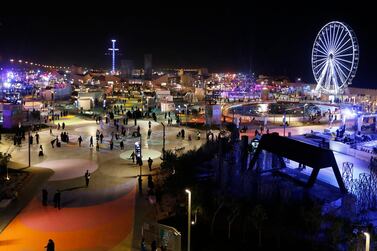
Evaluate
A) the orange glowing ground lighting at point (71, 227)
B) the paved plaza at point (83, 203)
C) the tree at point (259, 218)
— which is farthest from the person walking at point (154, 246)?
the tree at point (259, 218)

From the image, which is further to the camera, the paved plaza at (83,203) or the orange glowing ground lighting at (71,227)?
the paved plaza at (83,203)

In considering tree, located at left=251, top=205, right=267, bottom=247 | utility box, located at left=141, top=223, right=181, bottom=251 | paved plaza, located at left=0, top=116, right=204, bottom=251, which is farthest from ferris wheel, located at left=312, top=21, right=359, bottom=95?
utility box, located at left=141, top=223, right=181, bottom=251

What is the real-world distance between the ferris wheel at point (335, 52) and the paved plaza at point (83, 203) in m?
23.6

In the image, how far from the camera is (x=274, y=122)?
142 feet

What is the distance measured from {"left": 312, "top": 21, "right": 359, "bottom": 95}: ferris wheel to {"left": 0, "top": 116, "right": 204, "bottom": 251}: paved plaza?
23.6 meters

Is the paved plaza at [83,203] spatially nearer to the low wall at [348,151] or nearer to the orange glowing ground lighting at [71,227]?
the orange glowing ground lighting at [71,227]

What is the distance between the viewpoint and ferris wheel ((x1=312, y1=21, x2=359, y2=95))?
43.8 metres

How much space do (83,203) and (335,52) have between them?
132 ft

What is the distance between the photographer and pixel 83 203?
17516mm

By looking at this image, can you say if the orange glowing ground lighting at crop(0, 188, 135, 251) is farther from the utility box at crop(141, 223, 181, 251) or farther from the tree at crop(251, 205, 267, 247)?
the tree at crop(251, 205, 267, 247)

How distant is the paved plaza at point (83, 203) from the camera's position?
13984mm

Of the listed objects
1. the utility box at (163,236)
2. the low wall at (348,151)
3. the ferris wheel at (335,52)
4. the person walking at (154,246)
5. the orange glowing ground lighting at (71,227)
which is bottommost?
the orange glowing ground lighting at (71,227)

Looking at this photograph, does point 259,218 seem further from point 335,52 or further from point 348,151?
point 335,52

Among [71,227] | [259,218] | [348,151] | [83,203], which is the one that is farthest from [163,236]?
[348,151]
